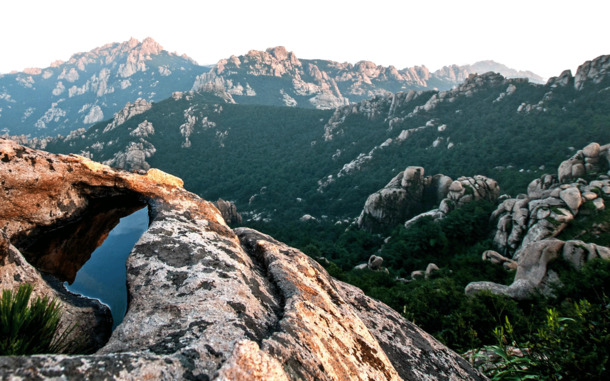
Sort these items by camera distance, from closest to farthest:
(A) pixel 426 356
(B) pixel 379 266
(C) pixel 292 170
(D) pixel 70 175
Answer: (A) pixel 426 356
(D) pixel 70 175
(B) pixel 379 266
(C) pixel 292 170

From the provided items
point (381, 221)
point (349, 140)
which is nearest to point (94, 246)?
point (381, 221)

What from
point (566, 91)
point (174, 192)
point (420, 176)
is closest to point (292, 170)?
point (420, 176)

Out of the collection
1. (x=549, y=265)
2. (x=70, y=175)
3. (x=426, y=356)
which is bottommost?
(x=549, y=265)

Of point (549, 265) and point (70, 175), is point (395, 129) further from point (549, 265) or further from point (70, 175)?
point (70, 175)

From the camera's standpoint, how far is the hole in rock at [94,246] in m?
4.68

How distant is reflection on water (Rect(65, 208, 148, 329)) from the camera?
442 centimetres

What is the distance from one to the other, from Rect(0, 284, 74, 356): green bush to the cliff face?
48 cm

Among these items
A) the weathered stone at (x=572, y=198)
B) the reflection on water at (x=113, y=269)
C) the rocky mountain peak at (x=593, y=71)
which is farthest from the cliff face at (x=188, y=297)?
the rocky mountain peak at (x=593, y=71)

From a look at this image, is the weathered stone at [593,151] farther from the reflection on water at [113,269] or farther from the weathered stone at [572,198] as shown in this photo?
the reflection on water at [113,269]

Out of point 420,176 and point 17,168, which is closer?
point 17,168

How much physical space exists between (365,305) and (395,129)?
85.9 m

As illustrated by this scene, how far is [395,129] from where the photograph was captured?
279 ft

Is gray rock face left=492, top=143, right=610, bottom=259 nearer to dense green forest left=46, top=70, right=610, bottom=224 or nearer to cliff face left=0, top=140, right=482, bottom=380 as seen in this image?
dense green forest left=46, top=70, right=610, bottom=224

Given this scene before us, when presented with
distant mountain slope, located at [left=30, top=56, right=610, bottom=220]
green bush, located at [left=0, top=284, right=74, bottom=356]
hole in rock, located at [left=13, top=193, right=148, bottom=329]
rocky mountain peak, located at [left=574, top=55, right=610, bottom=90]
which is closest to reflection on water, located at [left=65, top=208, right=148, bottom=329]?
hole in rock, located at [left=13, top=193, right=148, bottom=329]
